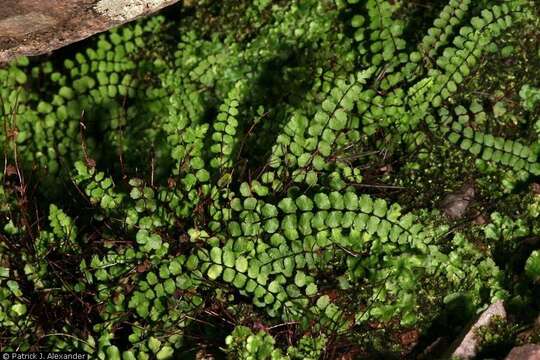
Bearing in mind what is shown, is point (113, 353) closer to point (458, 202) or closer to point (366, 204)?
point (366, 204)

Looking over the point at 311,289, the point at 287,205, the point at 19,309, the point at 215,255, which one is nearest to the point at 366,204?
the point at 287,205

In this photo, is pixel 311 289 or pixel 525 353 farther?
pixel 311 289

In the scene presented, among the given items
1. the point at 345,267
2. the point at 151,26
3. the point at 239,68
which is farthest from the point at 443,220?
the point at 151,26

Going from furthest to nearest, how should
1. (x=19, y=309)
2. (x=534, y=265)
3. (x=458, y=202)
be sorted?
(x=458, y=202) → (x=534, y=265) → (x=19, y=309)

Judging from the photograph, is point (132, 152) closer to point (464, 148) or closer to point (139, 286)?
point (139, 286)

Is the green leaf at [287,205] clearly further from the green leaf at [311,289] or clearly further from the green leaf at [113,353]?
the green leaf at [113,353]

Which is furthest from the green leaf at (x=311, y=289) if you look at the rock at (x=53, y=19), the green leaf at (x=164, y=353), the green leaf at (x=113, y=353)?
the rock at (x=53, y=19)

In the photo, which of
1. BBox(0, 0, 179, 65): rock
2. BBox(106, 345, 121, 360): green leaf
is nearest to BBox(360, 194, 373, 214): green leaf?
BBox(106, 345, 121, 360): green leaf
